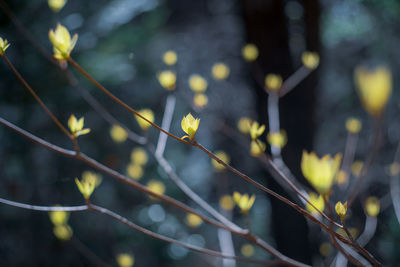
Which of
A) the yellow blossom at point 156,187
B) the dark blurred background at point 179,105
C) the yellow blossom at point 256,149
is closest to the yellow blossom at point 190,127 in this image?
the yellow blossom at point 256,149

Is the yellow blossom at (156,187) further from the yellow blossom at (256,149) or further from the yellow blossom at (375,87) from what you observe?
the yellow blossom at (375,87)

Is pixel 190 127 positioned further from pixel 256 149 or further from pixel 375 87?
pixel 256 149

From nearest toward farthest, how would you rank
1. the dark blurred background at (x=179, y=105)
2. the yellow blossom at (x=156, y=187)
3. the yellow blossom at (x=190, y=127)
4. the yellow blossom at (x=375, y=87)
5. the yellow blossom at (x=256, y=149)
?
1. the yellow blossom at (x=375, y=87)
2. the yellow blossom at (x=190, y=127)
3. the yellow blossom at (x=256, y=149)
4. the yellow blossom at (x=156, y=187)
5. the dark blurred background at (x=179, y=105)

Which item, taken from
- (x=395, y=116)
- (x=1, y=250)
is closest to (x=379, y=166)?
(x=395, y=116)

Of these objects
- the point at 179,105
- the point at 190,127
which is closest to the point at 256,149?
the point at 190,127

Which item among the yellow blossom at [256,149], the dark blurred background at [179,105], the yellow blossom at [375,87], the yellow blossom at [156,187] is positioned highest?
the dark blurred background at [179,105]

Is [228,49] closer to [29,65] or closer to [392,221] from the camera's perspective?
[29,65]

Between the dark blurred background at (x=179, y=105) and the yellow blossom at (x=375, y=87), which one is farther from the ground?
the dark blurred background at (x=179, y=105)
